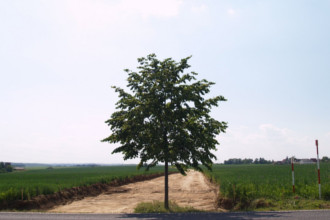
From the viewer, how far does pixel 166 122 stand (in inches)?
541

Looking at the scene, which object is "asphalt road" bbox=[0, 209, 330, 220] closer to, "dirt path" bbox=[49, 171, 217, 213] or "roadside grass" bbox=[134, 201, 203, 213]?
"roadside grass" bbox=[134, 201, 203, 213]

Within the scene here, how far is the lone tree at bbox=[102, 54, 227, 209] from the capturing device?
540 inches

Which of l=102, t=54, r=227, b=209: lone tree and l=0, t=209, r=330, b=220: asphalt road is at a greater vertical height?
l=102, t=54, r=227, b=209: lone tree

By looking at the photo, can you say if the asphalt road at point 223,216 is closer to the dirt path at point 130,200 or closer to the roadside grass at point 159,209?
the roadside grass at point 159,209

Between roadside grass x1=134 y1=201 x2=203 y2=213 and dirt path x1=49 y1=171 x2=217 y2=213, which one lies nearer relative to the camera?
roadside grass x1=134 y1=201 x2=203 y2=213

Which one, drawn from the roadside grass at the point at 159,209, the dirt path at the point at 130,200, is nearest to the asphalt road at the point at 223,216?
the roadside grass at the point at 159,209

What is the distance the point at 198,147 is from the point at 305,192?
6.28 m

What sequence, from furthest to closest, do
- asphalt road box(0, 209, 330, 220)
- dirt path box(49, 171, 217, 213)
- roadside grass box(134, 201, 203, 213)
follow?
dirt path box(49, 171, 217, 213) < roadside grass box(134, 201, 203, 213) < asphalt road box(0, 209, 330, 220)

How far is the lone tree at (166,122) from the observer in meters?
13.7

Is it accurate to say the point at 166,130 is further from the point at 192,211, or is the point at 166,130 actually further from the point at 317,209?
the point at 317,209

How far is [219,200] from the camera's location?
1503 cm

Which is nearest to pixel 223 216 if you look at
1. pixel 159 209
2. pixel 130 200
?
pixel 159 209

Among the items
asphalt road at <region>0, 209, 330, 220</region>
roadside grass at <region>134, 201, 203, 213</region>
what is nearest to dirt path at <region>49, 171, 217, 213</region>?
roadside grass at <region>134, 201, 203, 213</region>

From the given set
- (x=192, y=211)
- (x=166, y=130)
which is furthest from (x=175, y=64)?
(x=192, y=211)
